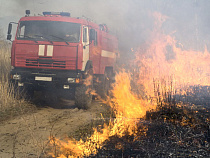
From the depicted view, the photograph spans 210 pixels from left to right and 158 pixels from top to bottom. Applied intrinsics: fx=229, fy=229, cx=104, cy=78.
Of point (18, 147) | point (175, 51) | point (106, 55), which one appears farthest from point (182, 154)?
point (175, 51)

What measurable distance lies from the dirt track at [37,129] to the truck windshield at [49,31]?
2480 mm

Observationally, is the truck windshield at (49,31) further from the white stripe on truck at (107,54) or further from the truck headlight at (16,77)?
the white stripe on truck at (107,54)

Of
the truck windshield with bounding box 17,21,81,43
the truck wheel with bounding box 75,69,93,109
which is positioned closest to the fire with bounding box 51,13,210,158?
the truck wheel with bounding box 75,69,93,109

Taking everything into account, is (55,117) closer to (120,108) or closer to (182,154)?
(120,108)

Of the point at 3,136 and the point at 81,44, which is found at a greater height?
the point at 81,44

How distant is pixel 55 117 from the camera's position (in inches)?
272

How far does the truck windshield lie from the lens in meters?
7.90

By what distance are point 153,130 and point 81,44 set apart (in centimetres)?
419

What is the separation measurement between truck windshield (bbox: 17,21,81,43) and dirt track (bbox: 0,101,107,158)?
8.14 ft

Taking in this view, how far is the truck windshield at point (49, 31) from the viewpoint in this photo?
790 centimetres

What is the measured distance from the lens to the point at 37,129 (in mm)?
5676

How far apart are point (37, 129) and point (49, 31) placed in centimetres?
372

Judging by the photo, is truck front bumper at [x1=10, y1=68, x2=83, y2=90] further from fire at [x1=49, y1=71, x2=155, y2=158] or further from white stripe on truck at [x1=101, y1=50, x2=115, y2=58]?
white stripe on truck at [x1=101, y1=50, x2=115, y2=58]

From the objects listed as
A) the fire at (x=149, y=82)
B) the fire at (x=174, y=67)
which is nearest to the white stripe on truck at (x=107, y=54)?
the fire at (x=149, y=82)
